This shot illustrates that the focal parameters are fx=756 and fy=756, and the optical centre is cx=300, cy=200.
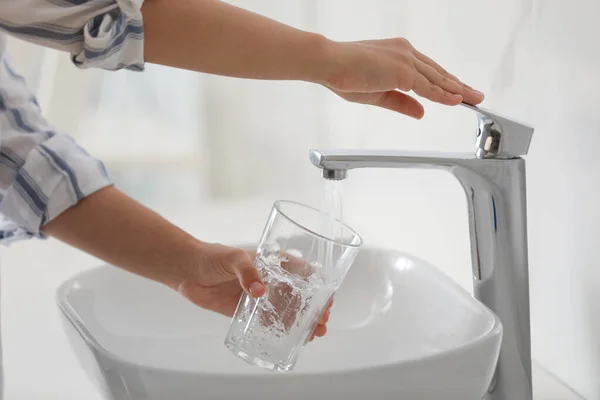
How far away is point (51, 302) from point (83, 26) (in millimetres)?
674

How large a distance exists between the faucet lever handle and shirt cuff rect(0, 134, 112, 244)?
1.25ft

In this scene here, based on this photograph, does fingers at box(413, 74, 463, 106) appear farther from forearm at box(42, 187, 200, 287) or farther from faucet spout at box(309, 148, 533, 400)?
forearm at box(42, 187, 200, 287)

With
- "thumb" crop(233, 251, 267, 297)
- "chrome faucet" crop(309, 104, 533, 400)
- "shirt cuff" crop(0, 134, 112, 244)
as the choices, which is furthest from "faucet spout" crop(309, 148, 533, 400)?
"shirt cuff" crop(0, 134, 112, 244)

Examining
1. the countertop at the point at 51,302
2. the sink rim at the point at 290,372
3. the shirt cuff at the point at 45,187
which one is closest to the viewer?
the sink rim at the point at 290,372

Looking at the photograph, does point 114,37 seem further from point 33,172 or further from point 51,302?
point 51,302

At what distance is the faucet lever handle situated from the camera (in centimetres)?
63

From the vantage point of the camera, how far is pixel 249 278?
0.62m

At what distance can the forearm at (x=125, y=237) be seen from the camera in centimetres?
75

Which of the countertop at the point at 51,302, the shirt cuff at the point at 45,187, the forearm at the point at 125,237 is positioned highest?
the shirt cuff at the point at 45,187

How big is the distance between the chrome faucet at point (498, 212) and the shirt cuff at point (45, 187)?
0.26 m

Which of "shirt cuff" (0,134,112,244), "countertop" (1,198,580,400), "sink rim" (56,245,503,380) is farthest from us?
"countertop" (1,198,580,400)

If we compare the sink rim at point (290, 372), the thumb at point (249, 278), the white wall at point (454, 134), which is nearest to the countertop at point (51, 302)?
the white wall at point (454, 134)

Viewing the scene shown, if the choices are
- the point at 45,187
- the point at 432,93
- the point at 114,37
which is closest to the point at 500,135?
the point at 432,93

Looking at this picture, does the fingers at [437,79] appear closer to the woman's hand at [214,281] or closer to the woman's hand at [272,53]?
the woman's hand at [272,53]
